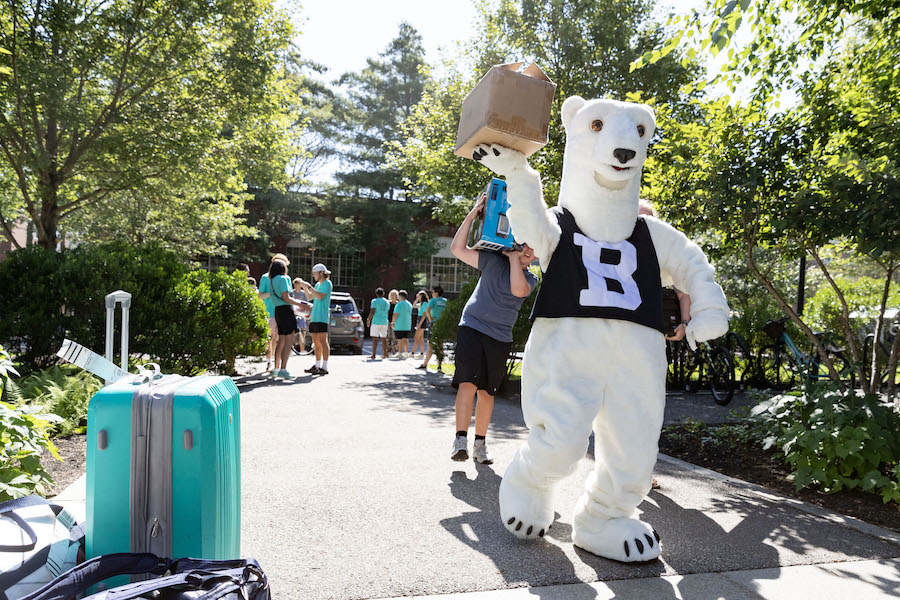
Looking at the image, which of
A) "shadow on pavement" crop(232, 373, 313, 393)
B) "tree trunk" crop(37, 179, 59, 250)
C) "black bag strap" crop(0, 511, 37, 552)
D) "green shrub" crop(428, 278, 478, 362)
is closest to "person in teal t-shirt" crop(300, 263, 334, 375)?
"shadow on pavement" crop(232, 373, 313, 393)

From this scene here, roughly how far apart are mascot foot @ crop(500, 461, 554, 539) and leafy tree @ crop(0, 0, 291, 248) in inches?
400

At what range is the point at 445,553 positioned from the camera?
308cm

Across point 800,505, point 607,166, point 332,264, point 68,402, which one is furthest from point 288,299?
point 332,264

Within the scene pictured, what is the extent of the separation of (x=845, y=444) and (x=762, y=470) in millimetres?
1076

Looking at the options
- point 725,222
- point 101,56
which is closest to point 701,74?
point 725,222

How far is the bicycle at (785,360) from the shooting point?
9.01 metres

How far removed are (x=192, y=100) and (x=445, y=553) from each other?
11113mm

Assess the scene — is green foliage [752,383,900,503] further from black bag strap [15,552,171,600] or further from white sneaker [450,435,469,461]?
black bag strap [15,552,171,600]

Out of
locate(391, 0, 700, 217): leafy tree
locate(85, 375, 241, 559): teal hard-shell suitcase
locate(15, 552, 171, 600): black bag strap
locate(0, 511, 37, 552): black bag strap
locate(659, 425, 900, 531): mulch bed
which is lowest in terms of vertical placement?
locate(659, 425, 900, 531): mulch bed

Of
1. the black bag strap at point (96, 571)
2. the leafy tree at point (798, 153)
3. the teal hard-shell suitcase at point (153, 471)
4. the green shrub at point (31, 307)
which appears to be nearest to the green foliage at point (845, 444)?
the leafy tree at point (798, 153)

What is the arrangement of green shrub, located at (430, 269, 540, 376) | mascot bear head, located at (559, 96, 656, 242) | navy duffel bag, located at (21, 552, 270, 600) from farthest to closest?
green shrub, located at (430, 269, 540, 376) < mascot bear head, located at (559, 96, 656, 242) < navy duffel bag, located at (21, 552, 270, 600)

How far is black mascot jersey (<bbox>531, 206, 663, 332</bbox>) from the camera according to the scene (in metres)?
3.10

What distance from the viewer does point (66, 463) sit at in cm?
450

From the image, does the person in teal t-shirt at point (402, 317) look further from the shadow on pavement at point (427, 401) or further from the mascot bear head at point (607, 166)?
the mascot bear head at point (607, 166)
